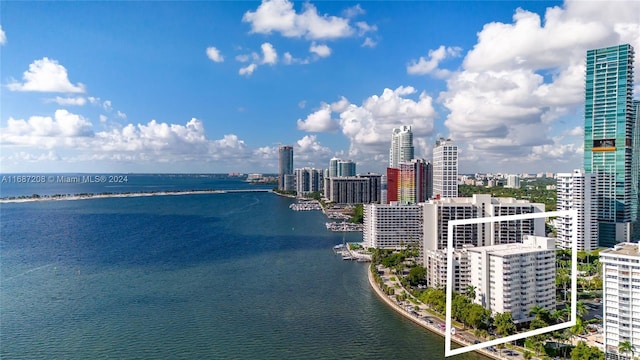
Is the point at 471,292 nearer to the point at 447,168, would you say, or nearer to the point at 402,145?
the point at 447,168

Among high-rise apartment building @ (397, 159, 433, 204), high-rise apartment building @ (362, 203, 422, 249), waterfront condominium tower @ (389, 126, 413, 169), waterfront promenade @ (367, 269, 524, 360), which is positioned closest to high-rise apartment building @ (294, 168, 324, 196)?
waterfront condominium tower @ (389, 126, 413, 169)

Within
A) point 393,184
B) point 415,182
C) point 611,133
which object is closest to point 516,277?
point 611,133

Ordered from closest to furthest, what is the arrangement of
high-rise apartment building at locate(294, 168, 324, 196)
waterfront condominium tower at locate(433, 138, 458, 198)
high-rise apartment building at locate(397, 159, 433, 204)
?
waterfront condominium tower at locate(433, 138, 458, 198), high-rise apartment building at locate(397, 159, 433, 204), high-rise apartment building at locate(294, 168, 324, 196)

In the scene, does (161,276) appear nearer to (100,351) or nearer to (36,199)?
(100,351)

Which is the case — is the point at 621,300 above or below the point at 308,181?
below

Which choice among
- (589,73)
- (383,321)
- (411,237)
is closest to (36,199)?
(411,237)

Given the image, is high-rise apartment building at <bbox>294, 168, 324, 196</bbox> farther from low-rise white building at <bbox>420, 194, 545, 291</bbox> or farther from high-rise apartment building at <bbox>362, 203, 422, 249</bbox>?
low-rise white building at <bbox>420, 194, 545, 291</bbox>

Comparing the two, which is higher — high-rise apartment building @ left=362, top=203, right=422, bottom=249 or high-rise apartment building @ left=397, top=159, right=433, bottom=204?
high-rise apartment building @ left=397, top=159, right=433, bottom=204
